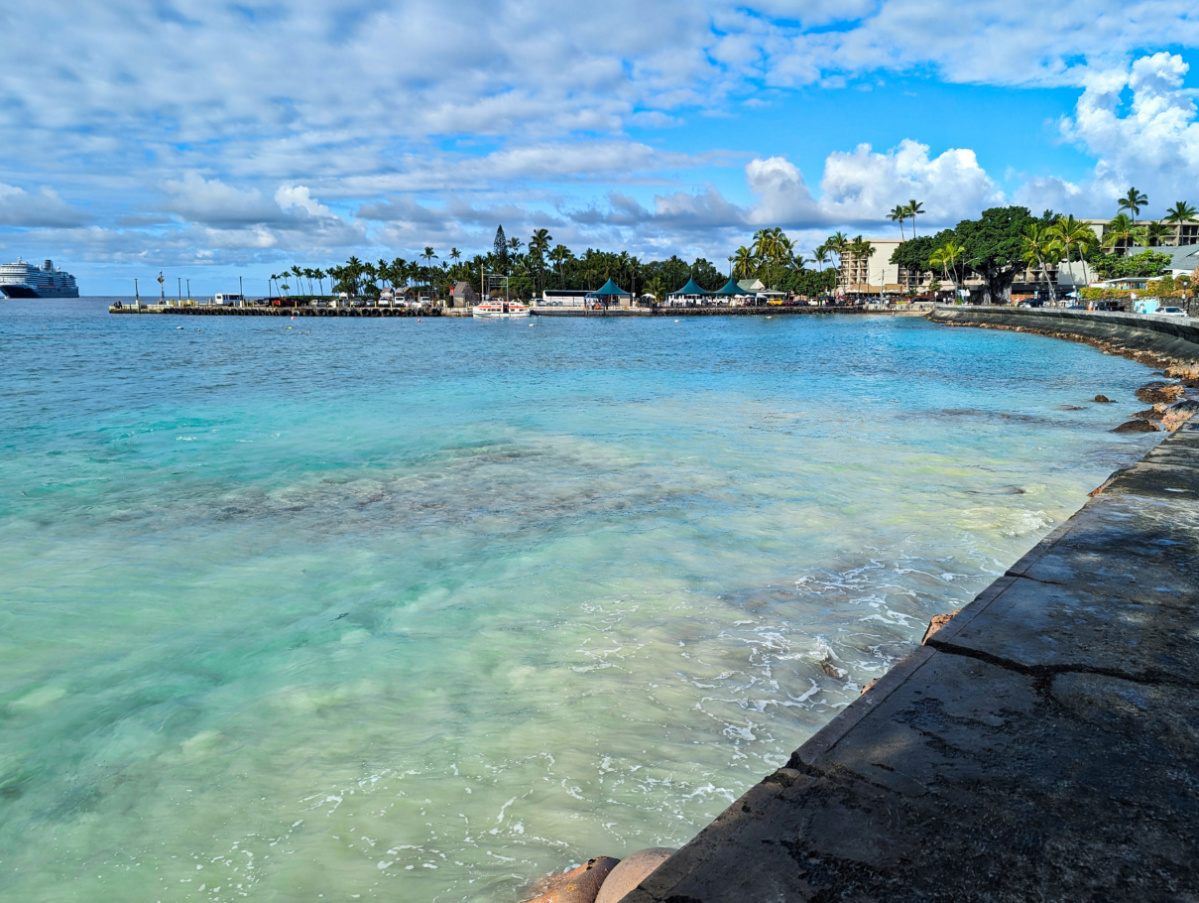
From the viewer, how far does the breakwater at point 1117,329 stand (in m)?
30.3

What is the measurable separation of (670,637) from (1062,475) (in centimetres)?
886

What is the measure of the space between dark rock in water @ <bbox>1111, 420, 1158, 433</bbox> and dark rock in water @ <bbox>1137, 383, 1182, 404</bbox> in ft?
15.9

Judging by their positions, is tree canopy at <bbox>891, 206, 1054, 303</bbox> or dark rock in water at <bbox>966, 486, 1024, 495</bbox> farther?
tree canopy at <bbox>891, 206, 1054, 303</bbox>

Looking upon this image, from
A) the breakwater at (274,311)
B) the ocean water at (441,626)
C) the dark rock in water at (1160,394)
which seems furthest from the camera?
the breakwater at (274,311)

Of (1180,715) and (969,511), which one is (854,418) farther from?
(1180,715)

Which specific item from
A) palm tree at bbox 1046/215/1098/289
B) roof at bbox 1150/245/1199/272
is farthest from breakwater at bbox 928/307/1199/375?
roof at bbox 1150/245/1199/272

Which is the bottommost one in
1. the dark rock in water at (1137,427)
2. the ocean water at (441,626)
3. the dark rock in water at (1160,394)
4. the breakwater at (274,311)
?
the ocean water at (441,626)

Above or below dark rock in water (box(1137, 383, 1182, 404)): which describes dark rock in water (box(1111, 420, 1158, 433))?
below

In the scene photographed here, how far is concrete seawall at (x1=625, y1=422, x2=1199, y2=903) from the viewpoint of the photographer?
215 centimetres

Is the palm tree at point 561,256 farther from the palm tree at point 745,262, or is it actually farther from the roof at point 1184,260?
the roof at point 1184,260

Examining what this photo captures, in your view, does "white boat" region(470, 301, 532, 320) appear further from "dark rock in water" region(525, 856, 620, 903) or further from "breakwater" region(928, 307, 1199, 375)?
"dark rock in water" region(525, 856, 620, 903)

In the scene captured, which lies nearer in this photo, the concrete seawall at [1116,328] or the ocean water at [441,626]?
the ocean water at [441,626]

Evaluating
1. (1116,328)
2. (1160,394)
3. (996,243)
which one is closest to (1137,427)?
(1160,394)

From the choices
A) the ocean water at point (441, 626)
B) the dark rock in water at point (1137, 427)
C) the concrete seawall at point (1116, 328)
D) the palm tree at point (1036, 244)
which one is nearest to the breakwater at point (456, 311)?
the palm tree at point (1036, 244)
